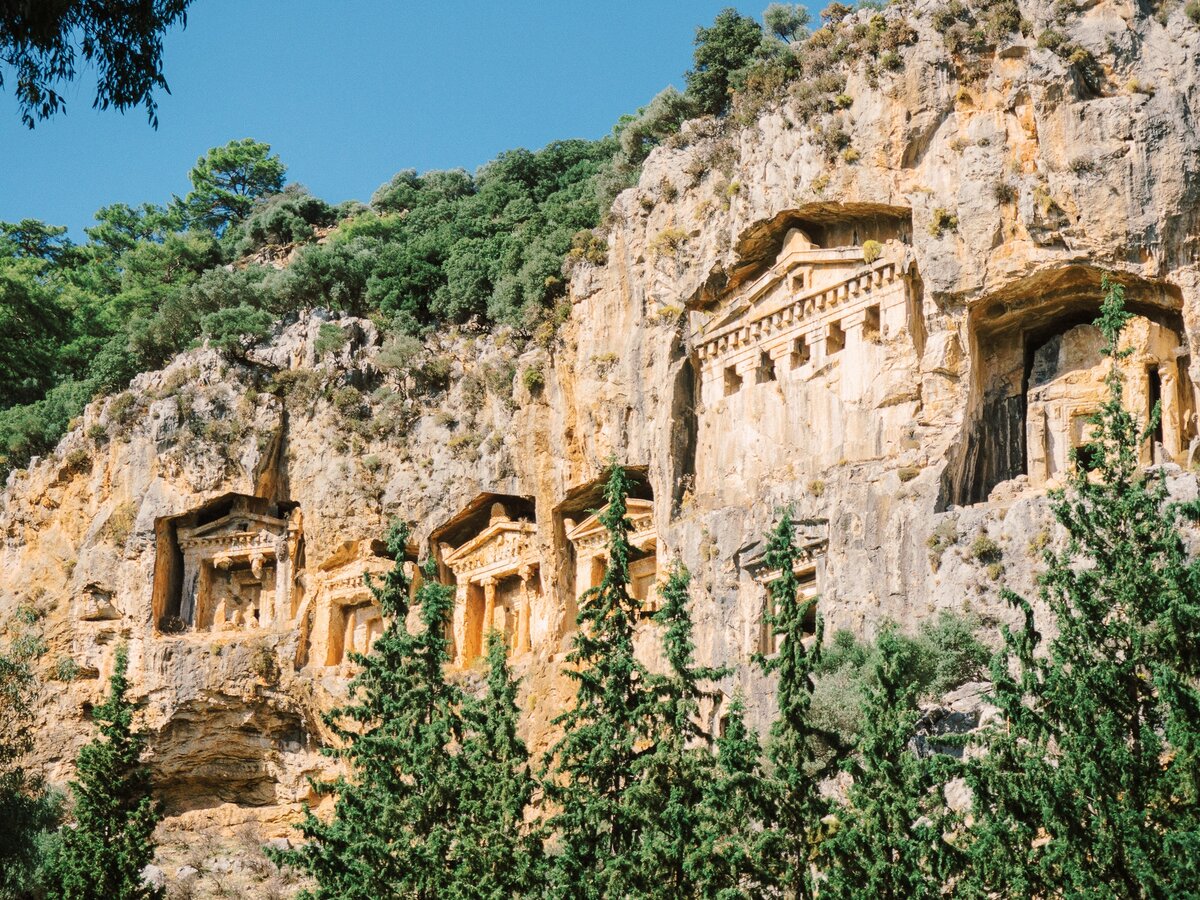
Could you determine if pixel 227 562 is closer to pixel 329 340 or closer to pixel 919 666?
pixel 329 340

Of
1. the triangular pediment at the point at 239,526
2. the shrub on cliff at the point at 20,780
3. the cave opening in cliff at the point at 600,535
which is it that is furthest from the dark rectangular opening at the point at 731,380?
the shrub on cliff at the point at 20,780

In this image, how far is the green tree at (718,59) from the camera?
53938mm

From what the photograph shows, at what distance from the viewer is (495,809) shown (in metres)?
→ 27.9

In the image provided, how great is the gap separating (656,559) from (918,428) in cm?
775

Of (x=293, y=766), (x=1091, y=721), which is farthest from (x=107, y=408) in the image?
(x=1091, y=721)

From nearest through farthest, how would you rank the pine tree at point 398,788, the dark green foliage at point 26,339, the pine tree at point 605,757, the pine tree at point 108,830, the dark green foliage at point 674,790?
1. the dark green foliage at point 674,790
2. the pine tree at point 605,757
3. the pine tree at point 398,788
4. the pine tree at point 108,830
5. the dark green foliage at point 26,339

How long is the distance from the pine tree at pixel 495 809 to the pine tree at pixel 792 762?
14.8 feet

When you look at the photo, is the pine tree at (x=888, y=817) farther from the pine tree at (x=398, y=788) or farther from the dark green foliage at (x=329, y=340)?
the dark green foliage at (x=329, y=340)

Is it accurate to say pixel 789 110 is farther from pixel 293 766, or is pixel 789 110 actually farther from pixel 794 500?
pixel 293 766

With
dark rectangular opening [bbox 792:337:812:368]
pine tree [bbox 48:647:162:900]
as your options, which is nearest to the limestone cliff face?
dark rectangular opening [bbox 792:337:812:368]

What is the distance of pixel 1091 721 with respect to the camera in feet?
68.8

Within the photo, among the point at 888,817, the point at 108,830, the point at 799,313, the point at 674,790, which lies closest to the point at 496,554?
the point at 799,313

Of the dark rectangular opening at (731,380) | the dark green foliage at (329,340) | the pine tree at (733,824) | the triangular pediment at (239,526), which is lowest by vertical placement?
the pine tree at (733,824)

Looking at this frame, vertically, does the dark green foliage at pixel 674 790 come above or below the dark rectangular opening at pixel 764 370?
below
